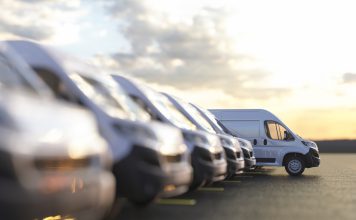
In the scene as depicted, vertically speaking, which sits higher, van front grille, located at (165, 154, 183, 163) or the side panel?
the side panel

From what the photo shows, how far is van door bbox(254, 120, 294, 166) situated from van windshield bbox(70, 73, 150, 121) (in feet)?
34.8

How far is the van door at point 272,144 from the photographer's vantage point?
18719 millimetres

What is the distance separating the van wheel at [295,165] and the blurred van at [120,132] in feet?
37.0

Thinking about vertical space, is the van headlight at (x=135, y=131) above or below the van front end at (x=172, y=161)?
above

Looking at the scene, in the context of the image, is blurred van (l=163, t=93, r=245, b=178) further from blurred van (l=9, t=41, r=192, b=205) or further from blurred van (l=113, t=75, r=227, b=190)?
blurred van (l=9, t=41, r=192, b=205)

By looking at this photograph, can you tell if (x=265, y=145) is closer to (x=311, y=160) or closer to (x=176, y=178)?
(x=311, y=160)

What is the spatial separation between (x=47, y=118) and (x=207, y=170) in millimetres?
5270

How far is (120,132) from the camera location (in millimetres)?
7312

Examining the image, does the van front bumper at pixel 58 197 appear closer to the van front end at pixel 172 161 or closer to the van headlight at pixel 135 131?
the van headlight at pixel 135 131

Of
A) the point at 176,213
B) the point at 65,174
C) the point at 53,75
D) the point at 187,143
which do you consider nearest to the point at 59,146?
the point at 65,174

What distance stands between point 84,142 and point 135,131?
7.18ft

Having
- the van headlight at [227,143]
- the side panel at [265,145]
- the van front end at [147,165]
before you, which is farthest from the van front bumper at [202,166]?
the side panel at [265,145]

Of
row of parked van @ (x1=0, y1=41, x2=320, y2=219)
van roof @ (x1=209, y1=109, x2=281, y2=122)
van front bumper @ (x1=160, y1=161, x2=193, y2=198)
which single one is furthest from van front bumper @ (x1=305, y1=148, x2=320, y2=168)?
van front bumper @ (x1=160, y1=161, x2=193, y2=198)

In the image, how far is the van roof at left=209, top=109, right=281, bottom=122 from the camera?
19.3m
